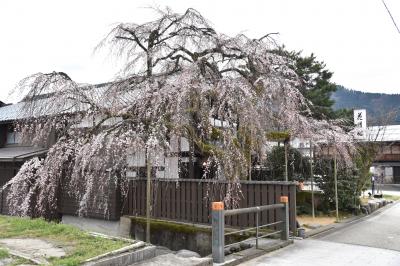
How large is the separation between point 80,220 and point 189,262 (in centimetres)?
717

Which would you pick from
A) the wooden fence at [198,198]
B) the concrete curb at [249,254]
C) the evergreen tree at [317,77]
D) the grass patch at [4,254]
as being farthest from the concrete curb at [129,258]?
the evergreen tree at [317,77]

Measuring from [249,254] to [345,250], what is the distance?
2.25m

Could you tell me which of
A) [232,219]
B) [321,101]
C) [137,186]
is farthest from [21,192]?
[321,101]

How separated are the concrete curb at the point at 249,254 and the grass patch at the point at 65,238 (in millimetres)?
1895

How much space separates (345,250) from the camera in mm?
7660

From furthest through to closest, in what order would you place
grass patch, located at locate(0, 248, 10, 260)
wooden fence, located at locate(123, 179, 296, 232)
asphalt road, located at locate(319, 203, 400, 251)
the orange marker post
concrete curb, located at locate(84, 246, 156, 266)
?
wooden fence, located at locate(123, 179, 296, 232)
asphalt road, located at locate(319, 203, 400, 251)
the orange marker post
grass patch, located at locate(0, 248, 10, 260)
concrete curb, located at locate(84, 246, 156, 266)

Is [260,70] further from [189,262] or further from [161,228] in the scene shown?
[189,262]

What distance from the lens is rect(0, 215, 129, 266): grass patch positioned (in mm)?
5808

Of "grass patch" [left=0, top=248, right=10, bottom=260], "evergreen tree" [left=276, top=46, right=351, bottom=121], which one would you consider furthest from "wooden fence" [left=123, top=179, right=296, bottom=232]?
"evergreen tree" [left=276, top=46, right=351, bottom=121]

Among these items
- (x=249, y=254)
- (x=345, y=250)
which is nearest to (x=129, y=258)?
(x=249, y=254)

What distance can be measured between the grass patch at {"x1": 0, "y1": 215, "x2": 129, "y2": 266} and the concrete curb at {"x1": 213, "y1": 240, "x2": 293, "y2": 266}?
6.22 ft

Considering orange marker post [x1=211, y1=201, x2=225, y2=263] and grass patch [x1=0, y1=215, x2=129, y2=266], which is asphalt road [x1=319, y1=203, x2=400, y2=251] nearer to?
orange marker post [x1=211, y1=201, x2=225, y2=263]

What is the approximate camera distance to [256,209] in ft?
24.1

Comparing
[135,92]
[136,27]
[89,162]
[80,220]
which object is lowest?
[80,220]
